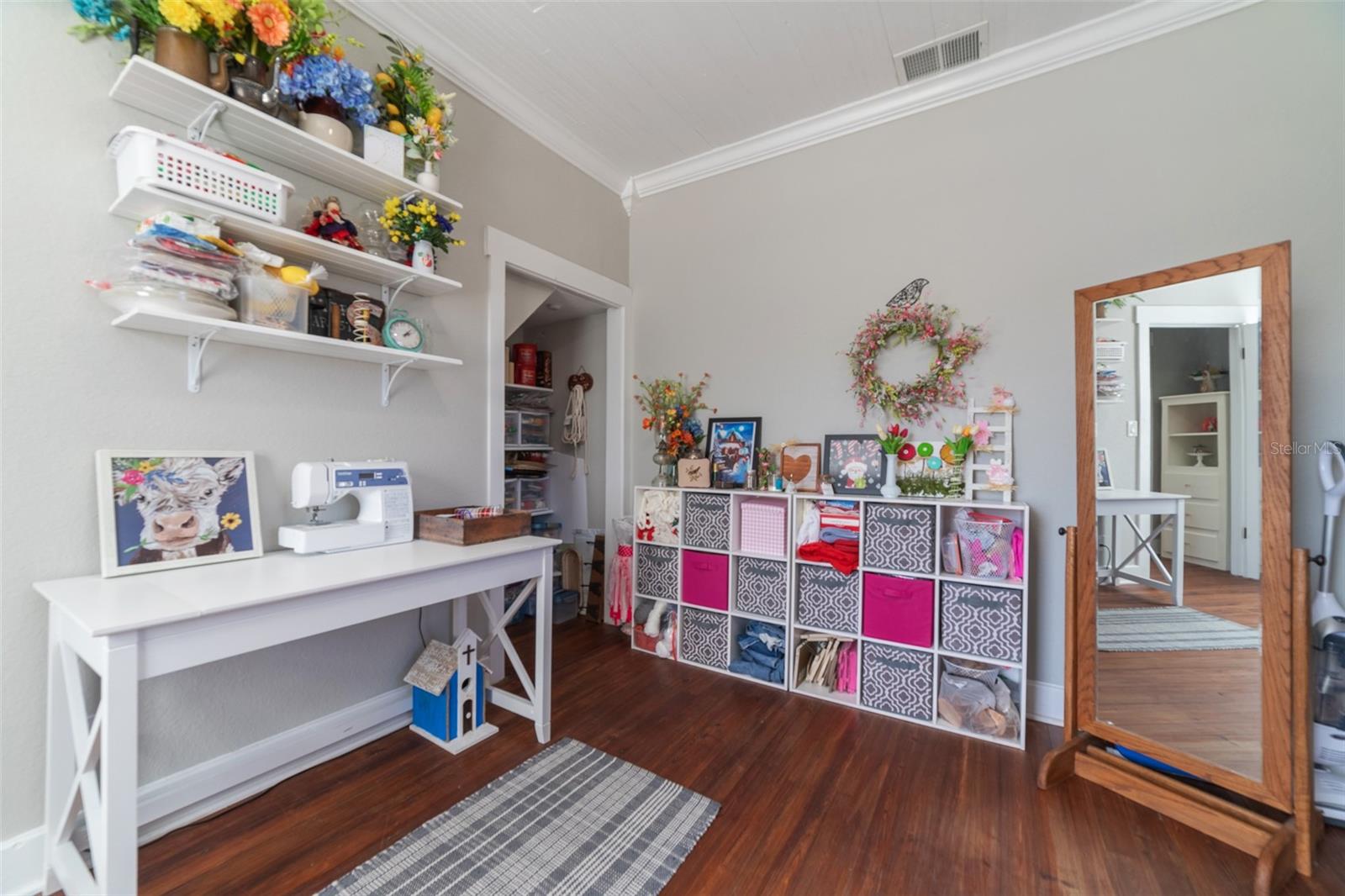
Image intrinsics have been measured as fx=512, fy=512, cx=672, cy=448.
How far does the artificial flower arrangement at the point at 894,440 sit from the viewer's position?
8.23 feet

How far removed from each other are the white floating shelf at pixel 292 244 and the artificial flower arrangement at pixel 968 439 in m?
2.34

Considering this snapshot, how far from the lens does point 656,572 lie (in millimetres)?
3016

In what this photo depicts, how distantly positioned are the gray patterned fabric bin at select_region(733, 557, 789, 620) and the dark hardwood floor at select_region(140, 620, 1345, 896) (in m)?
0.49

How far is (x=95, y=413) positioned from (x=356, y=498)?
752 mm

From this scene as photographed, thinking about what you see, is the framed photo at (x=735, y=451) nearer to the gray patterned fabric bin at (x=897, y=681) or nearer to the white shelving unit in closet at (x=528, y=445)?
the gray patterned fabric bin at (x=897, y=681)

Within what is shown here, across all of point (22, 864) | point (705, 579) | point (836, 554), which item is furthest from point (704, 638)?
point (22, 864)

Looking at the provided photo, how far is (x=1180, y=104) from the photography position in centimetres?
211

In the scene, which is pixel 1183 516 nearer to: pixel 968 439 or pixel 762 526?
pixel 968 439

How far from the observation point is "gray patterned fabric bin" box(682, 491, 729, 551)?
9.11ft

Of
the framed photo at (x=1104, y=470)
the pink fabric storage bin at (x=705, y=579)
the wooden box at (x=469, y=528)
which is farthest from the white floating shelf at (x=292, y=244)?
the framed photo at (x=1104, y=470)

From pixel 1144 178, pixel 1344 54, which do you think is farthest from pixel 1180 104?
pixel 1344 54

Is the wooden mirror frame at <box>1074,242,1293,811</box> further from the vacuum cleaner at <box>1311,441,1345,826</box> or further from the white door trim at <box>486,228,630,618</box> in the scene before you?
the white door trim at <box>486,228,630,618</box>

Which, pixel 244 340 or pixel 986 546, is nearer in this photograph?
pixel 244 340

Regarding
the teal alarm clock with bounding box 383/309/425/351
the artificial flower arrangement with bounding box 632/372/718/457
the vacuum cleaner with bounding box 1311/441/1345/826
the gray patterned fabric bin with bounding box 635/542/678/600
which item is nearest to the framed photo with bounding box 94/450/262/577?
the teal alarm clock with bounding box 383/309/425/351
